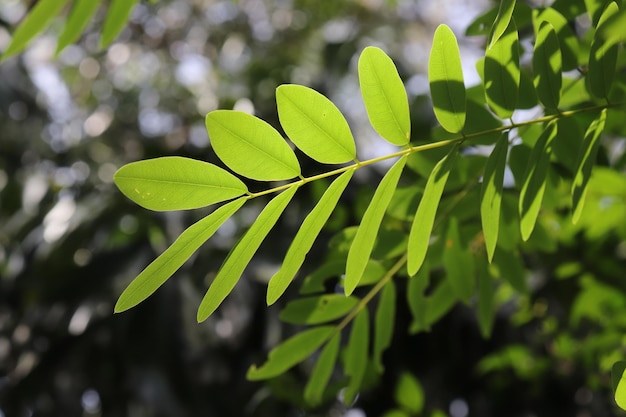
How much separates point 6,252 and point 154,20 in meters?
1.90

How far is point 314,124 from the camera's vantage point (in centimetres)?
47

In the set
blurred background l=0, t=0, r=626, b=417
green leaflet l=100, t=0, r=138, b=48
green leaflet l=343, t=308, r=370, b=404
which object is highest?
green leaflet l=100, t=0, r=138, b=48

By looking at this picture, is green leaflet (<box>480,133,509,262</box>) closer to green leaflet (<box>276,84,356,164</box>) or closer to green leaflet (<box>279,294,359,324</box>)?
green leaflet (<box>276,84,356,164</box>)

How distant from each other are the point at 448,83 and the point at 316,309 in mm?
263

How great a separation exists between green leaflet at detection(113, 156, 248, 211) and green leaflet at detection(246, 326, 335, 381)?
0.78 ft

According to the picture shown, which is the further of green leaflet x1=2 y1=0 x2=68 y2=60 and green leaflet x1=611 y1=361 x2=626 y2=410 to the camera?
green leaflet x1=2 y1=0 x2=68 y2=60

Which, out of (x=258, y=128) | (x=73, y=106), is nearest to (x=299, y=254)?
(x=258, y=128)

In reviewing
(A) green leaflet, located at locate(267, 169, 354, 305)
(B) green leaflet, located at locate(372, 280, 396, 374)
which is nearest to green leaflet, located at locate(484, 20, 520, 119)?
(A) green leaflet, located at locate(267, 169, 354, 305)

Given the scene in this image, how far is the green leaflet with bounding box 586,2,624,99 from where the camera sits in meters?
0.47

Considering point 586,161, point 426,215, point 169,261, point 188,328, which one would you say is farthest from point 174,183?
point 188,328

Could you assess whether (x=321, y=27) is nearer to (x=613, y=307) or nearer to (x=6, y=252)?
(x=6, y=252)

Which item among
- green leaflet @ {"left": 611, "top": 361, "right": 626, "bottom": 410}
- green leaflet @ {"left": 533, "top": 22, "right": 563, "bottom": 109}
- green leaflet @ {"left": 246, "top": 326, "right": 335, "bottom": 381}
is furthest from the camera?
green leaflet @ {"left": 246, "top": 326, "right": 335, "bottom": 381}

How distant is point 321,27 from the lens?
3.22 meters

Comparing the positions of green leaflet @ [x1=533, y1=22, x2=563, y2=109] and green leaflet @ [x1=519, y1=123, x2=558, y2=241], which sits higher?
green leaflet @ [x1=533, y1=22, x2=563, y2=109]
